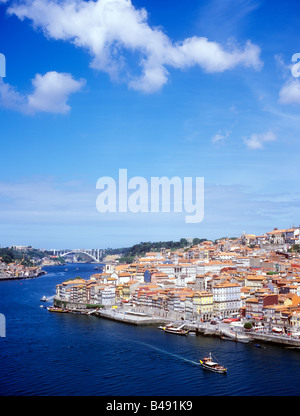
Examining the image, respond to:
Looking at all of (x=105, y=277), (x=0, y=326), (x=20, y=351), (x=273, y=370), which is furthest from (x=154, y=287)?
(x=273, y=370)

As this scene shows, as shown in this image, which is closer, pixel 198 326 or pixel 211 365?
pixel 211 365

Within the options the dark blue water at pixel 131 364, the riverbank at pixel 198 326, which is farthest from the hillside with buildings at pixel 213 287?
the dark blue water at pixel 131 364

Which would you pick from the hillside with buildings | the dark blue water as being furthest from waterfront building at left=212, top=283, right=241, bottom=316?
the dark blue water

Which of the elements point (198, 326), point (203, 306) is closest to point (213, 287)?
point (203, 306)

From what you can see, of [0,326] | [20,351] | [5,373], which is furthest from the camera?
[0,326]

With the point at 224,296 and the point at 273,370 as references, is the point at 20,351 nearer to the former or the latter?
the point at 273,370

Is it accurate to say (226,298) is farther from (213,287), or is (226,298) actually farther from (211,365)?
(211,365)

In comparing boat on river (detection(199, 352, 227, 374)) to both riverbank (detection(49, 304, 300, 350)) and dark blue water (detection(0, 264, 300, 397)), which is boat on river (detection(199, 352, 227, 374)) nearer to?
dark blue water (detection(0, 264, 300, 397))
